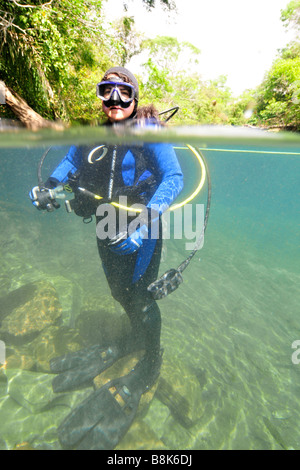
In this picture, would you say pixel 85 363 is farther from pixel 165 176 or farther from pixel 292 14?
pixel 292 14

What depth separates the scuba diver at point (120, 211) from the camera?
121 inches

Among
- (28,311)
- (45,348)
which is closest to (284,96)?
(28,311)

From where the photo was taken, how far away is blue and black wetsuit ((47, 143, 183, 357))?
3051 millimetres

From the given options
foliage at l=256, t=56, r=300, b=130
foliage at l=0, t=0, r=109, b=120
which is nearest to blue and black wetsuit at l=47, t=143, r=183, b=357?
foliage at l=0, t=0, r=109, b=120

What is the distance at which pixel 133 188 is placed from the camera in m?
3.21

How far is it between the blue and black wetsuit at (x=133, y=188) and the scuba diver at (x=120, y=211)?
0.01 meters

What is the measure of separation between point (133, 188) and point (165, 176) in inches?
19.9

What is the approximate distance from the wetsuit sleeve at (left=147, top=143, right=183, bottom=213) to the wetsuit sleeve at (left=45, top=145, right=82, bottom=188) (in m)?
1.33

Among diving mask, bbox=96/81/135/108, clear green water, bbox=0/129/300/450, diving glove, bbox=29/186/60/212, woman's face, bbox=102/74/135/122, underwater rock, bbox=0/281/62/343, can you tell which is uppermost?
diving mask, bbox=96/81/135/108

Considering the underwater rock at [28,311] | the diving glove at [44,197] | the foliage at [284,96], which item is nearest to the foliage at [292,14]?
the foliage at [284,96]

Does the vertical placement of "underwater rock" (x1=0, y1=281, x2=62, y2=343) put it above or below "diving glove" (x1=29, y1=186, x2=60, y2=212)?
below

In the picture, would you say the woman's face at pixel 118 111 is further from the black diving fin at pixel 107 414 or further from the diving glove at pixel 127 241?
the black diving fin at pixel 107 414

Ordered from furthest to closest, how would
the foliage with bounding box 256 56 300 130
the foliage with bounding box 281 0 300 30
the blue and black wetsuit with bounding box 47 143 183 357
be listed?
the foliage with bounding box 281 0 300 30 < the foliage with bounding box 256 56 300 130 < the blue and black wetsuit with bounding box 47 143 183 357

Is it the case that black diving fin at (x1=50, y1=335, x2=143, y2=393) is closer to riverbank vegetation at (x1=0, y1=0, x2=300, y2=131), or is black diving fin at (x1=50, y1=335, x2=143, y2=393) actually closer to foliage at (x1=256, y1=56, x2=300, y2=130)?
riverbank vegetation at (x1=0, y1=0, x2=300, y2=131)
